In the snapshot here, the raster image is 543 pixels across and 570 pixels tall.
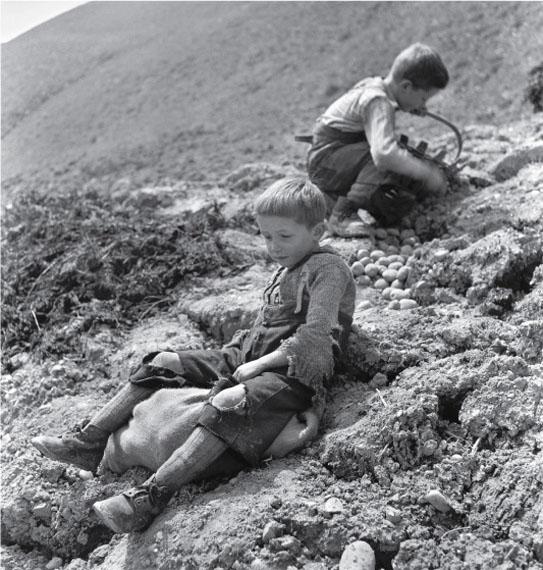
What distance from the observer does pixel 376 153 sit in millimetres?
4160

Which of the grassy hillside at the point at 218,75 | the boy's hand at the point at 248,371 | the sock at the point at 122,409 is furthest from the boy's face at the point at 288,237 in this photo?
the grassy hillside at the point at 218,75

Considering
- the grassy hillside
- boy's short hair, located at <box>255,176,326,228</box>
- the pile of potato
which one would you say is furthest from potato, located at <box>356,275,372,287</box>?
the grassy hillside

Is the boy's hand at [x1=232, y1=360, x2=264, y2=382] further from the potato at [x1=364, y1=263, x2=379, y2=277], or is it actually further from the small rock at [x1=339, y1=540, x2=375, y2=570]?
the potato at [x1=364, y1=263, x2=379, y2=277]

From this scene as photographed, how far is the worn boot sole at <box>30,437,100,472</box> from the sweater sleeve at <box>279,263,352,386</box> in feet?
2.90

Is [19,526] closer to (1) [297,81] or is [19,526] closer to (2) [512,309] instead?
(2) [512,309]

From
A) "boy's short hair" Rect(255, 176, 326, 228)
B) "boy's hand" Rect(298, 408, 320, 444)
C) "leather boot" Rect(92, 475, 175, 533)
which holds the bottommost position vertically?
"boy's hand" Rect(298, 408, 320, 444)

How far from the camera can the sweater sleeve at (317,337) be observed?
2.69 metres

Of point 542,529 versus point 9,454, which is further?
point 9,454

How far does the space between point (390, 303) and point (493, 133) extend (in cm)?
285

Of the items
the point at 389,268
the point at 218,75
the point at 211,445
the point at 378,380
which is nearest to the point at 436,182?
the point at 389,268

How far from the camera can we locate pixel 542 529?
2.12 metres

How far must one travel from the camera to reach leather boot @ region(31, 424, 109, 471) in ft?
9.53

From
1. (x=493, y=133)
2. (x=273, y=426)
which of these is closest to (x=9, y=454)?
(x=273, y=426)

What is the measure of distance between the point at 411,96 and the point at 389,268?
1.05 m
